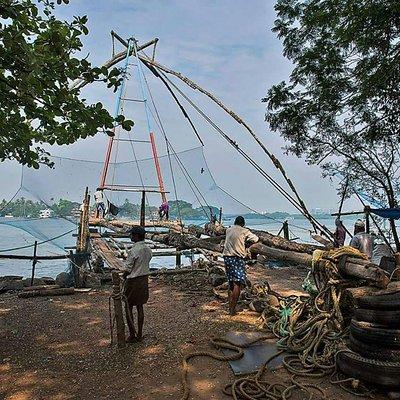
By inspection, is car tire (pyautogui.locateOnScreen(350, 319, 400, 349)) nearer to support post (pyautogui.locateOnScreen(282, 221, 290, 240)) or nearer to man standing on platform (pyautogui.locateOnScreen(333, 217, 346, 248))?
man standing on platform (pyautogui.locateOnScreen(333, 217, 346, 248))

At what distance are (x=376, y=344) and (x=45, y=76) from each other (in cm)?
342

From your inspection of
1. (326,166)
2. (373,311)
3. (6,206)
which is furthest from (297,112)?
(6,206)

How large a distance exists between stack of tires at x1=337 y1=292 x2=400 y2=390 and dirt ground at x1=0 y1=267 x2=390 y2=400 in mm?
252

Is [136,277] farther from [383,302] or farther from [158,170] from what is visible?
[158,170]

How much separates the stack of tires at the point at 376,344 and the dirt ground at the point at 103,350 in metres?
0.25

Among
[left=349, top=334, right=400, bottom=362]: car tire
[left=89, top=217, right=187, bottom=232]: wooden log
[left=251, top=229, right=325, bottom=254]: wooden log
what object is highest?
[left=89, top=217, right=187, bottom=232]: wooden log

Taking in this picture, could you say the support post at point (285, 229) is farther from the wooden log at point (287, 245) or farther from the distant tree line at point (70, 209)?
the wooden log at point (287, 245)

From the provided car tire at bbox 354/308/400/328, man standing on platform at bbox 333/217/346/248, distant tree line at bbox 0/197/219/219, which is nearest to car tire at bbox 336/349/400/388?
car tire at bbox 354/308/400/328

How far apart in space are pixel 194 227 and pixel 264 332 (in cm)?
709

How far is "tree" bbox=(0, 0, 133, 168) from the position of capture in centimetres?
274

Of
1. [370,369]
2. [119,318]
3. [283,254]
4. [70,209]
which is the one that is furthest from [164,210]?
[370,369]

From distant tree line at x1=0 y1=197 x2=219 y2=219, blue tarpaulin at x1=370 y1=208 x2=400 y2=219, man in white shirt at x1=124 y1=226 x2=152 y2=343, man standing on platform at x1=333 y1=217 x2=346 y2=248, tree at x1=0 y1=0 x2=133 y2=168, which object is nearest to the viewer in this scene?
tree at x1=0 y1=0 x2=133 y2=168

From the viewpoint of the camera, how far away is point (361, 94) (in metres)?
7.29

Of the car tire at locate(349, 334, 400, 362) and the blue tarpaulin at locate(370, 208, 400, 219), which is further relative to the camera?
the blue tarpaulin at locate(370, 208, 400, 219)
